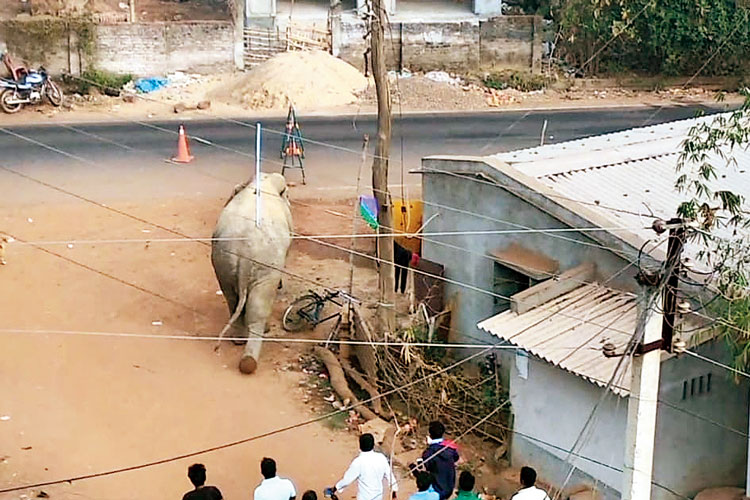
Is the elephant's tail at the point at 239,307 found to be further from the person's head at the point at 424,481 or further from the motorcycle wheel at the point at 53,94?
the motorcycle wheel at the point at 53,94

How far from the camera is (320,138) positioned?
A: 25625 mm

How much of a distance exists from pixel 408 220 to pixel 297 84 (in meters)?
12.6

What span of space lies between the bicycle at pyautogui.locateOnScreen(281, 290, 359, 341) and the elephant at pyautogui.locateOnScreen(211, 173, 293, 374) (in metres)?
0.37

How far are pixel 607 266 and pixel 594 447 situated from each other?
181 centimetres

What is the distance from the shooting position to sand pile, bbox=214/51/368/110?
28.3 meters

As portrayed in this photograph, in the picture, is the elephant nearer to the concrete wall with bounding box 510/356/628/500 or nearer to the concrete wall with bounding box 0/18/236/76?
the concrete wall with bounding box 510/356/628/500

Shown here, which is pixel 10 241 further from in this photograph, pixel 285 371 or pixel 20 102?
pixel 20 102

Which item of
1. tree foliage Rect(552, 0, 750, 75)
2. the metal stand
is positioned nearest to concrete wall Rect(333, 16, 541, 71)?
tree foliage Rect(552, 0, 750, 75)

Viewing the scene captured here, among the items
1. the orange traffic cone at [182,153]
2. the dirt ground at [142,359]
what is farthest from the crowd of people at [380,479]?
the orange traffic cone at [182,153]

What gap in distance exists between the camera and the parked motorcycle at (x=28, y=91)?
90.0ft

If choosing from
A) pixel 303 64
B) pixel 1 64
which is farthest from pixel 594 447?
pixel 1 64

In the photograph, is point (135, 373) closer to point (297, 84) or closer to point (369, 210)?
point (369, 210)

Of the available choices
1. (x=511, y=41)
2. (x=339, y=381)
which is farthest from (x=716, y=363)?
(x=511, y=41)

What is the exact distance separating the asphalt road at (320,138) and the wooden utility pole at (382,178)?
20.6 ft
